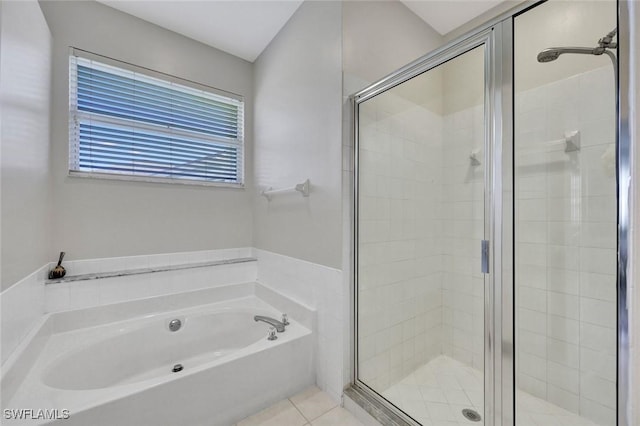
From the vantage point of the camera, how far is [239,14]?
6.92ft

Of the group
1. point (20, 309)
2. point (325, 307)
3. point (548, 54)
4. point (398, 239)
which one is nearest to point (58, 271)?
point (20, 309)

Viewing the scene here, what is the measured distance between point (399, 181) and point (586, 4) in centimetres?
124

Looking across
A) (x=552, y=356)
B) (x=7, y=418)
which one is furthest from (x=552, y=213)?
(x=7, y=418)

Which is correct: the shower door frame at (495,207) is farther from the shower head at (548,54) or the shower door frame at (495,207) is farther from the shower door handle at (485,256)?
the shower head at (548,54)

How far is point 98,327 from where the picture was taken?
6.08ft

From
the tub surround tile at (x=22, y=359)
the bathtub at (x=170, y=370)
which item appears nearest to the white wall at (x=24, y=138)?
the tub surround tile at (x=22, y=359)

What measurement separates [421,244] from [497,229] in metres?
0.88

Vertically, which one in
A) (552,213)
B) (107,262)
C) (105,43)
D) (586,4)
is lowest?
(107,262)

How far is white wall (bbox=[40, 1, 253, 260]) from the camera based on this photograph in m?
1.91

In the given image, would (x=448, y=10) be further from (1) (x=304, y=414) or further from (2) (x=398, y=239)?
(1) (x=304, y=414)

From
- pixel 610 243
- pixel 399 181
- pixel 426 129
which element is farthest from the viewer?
pixel 426 129

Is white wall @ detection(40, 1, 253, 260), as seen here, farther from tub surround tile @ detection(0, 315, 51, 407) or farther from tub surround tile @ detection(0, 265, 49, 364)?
tub surround tile @ detection(0, 315, 51, 407)

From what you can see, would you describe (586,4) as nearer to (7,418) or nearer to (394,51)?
(394,51)

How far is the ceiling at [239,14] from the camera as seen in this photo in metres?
2.00
